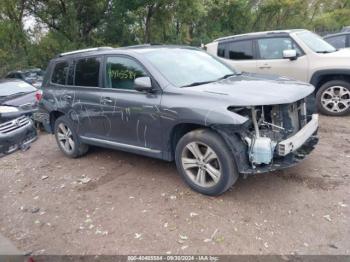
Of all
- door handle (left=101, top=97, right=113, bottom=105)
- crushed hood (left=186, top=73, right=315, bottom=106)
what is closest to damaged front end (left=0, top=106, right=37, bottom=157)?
door handle (left=101, top=97, right=113, bottom=105)

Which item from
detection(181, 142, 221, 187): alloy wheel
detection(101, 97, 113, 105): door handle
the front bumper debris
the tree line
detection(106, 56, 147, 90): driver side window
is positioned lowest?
detection(181, 142, 221, 187): alloy wheel

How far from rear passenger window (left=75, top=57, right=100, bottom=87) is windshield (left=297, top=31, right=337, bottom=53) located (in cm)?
452

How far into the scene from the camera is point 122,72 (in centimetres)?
508

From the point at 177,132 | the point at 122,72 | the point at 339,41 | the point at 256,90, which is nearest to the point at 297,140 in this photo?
the point at 256,90

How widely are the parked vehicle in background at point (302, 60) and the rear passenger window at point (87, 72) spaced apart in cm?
390

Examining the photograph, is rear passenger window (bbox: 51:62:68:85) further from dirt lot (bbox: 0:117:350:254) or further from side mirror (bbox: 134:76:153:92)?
side mirror (bbox: 134:76:153:92)

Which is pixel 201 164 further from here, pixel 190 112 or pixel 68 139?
pixel 68 139

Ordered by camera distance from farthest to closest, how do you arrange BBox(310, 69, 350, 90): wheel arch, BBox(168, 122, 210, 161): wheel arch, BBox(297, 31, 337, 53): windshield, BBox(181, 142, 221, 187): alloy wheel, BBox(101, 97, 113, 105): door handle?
BBox(297, 31, 337, 53): windshield < BBox(310, 69, 350, 90): wheel arch < BBox(101, 97, 113, 105): door handle < BBox(168, 122, 210, 161): wheel arch < BBox(181, 142, 221, 187): alloy wheel

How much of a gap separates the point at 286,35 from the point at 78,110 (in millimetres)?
4695

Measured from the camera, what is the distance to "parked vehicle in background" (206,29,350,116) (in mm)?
7148

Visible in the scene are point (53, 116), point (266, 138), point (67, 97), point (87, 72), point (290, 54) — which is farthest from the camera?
point (290, 54)

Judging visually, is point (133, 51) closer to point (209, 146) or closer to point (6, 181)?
point (209, 146)

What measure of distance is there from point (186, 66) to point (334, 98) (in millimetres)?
3760

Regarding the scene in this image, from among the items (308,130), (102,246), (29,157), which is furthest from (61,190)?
(308,130)
